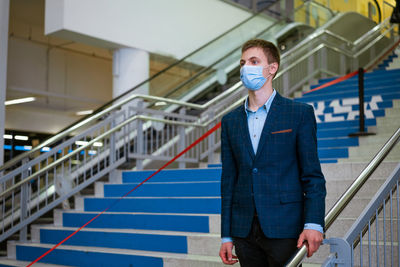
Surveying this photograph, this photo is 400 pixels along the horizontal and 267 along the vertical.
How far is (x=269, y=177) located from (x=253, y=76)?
44cm

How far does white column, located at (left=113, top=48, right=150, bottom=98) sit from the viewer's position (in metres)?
9.20

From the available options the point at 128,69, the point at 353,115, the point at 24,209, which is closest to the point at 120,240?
the point at 24,209

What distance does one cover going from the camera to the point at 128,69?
9.25 meters

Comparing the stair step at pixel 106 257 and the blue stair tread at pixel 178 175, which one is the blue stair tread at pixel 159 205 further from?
the stair step at pixel 106 257

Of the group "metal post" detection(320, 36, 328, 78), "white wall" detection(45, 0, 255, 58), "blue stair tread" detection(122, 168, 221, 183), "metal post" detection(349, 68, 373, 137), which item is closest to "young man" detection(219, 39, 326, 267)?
"blue stair tread" detection(122, 168, 221, 183)

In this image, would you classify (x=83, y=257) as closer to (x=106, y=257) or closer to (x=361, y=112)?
(x=106, y=257)

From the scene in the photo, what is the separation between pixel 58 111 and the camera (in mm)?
13273

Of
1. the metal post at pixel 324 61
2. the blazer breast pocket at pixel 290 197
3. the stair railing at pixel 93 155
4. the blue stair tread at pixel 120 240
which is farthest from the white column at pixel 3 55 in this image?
the metal post at pixel 324 61

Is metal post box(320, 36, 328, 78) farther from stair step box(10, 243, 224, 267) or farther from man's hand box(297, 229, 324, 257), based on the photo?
man's hand box(297, 229, 324, 257)

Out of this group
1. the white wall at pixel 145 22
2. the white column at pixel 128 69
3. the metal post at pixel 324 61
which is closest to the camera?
the white wall at pixel 145 22

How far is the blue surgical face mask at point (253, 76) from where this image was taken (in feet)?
7.28

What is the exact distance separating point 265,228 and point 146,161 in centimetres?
552

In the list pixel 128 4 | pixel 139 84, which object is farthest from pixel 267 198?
pixel 128 4

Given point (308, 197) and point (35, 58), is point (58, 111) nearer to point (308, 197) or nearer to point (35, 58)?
point (35, 58)
